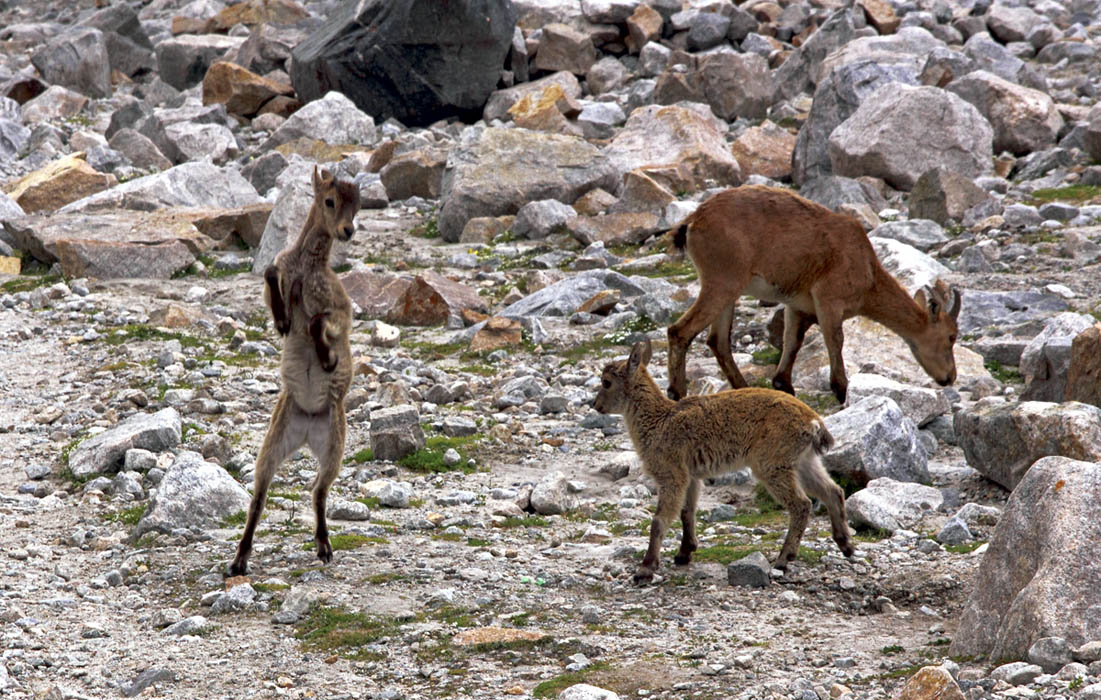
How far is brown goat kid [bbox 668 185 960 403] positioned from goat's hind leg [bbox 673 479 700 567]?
3.58m

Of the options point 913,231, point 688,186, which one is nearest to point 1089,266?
point 913,231

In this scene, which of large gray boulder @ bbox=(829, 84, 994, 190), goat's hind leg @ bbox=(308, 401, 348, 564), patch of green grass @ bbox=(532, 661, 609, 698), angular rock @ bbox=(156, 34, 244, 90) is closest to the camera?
patch of green grass @ bbox=(532, 661, 609, 698)

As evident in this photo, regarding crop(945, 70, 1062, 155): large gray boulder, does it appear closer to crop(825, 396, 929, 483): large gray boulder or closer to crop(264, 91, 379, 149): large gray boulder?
crop(264, 91, 379, 149): large gray boulder

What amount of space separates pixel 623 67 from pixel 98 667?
2419 cm

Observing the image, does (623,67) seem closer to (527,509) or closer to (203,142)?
(203,142)

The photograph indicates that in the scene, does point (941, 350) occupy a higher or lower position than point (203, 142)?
higher

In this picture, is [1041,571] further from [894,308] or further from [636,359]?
[894,308]

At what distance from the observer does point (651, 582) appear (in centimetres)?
775

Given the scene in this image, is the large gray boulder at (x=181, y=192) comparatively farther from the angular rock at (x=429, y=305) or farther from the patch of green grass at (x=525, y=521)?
the patch of green grass at (x=525, y=521)

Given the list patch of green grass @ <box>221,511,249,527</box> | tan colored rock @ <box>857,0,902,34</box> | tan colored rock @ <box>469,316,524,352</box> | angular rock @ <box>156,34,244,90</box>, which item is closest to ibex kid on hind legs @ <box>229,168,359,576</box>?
patch of green grass @ <box>221,511,249,527</box>

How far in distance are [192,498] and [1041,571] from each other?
5.74m

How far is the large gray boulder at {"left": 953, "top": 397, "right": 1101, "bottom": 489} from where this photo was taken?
8.57 metres

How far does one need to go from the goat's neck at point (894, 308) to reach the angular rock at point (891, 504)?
334 centimetres

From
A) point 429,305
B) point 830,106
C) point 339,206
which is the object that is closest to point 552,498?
point 339,206
